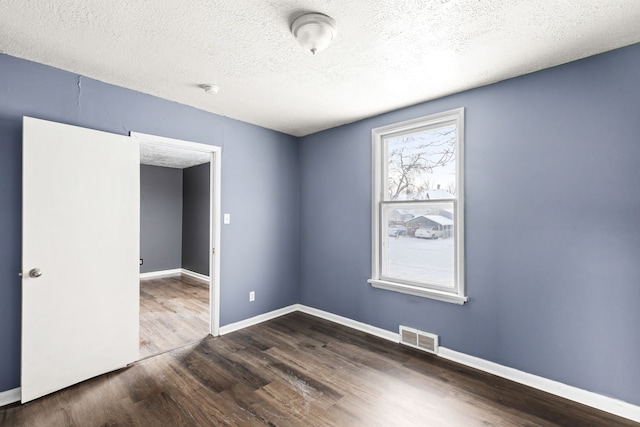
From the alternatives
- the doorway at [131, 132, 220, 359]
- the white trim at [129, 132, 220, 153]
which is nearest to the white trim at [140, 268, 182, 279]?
the doorway at [131, 132, 220, 359]

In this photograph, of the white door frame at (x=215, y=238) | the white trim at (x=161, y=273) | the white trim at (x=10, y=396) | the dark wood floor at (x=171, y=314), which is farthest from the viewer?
the white trim at (x=161, y=273)

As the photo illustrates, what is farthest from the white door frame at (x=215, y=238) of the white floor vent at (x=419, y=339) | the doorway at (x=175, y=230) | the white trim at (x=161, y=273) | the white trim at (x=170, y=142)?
the white trim at (x=161, y=273)

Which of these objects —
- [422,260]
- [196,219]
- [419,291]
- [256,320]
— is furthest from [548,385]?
Result: [196,219]

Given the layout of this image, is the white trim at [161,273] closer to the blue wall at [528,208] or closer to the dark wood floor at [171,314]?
the dark wood floor at [171,314]

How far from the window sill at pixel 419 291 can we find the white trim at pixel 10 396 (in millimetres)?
Result: 3050

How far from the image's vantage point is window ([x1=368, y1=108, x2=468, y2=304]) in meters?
2.83

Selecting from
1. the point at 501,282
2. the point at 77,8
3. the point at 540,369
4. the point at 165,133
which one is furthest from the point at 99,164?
the point at 540,369

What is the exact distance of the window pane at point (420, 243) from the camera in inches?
114

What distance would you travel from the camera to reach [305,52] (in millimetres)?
2145

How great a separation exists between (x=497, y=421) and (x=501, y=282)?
3.38 ft

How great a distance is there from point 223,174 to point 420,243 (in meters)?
2.30

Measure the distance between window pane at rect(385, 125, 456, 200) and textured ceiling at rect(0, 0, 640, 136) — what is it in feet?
1.48

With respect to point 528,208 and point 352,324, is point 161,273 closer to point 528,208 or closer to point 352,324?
point 352,324

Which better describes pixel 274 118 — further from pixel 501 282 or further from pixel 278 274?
pixel 501 282
